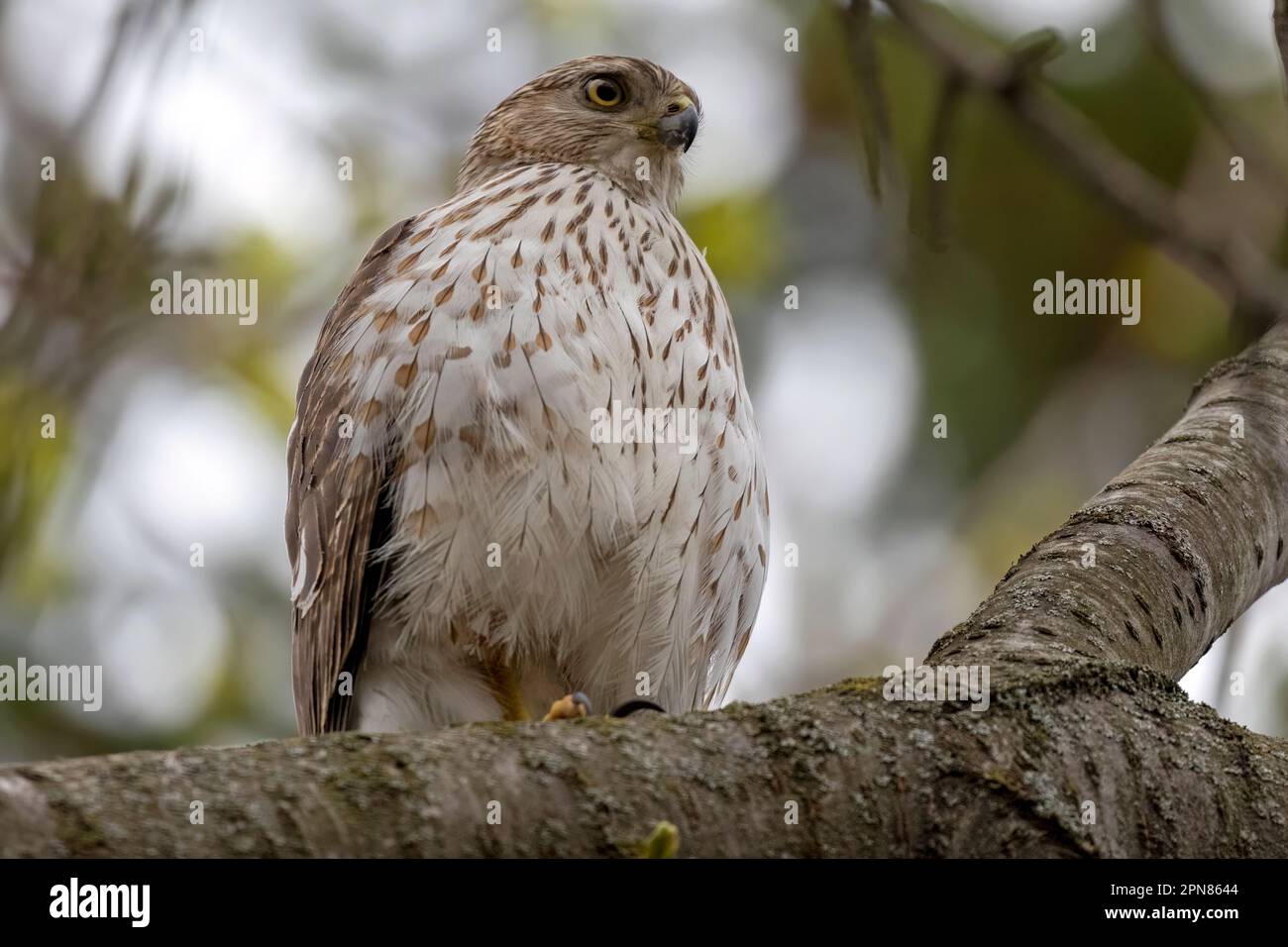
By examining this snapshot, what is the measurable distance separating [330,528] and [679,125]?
179 cm

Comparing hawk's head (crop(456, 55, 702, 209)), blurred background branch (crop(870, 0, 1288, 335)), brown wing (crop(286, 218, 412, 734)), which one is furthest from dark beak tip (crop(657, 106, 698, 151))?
blurred background branch (crop(870, 0, 1288, 335))

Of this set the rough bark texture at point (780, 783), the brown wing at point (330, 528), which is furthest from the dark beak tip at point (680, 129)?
the rough bark texture at point (780, 783)

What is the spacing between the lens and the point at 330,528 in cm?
365

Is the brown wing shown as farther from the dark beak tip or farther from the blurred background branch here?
the blurred background branch

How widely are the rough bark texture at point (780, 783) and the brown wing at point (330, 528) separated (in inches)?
55.8

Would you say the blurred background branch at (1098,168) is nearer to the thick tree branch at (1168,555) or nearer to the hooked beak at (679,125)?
the thick tree branch at (1168,555)

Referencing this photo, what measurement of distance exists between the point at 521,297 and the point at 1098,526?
1461 mm

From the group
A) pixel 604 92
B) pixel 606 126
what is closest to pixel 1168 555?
pixel 606 126

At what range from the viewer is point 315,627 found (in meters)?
3.65

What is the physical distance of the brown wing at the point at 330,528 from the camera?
3.54 metres

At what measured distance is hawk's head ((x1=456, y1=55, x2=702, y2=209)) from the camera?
15.1ft

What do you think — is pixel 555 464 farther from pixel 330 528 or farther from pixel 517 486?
pixel 330 528
